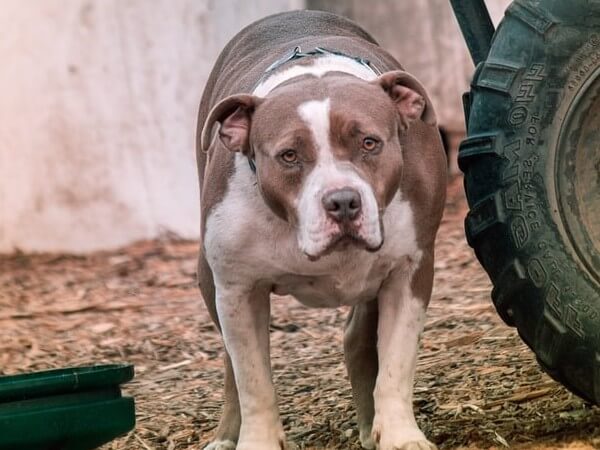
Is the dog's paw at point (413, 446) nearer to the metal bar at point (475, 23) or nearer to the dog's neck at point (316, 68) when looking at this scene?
the dog's neck at point (316, 68)

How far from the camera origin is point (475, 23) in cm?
537

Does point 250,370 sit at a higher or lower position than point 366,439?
higher

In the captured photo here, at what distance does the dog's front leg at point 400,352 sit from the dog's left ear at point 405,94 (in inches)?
19.4

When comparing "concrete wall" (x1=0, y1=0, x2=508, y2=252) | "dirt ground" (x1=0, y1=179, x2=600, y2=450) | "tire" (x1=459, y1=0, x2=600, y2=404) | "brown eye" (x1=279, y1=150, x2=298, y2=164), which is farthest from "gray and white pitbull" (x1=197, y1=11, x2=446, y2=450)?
"concrete wall" (x1=0, y1=0, x2=508, y2=252)

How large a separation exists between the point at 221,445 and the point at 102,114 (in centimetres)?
538

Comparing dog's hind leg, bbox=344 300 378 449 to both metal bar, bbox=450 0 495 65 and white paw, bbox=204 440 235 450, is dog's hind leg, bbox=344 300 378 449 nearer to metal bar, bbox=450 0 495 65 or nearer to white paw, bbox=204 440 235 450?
white paw, bbox=204 440 235 450

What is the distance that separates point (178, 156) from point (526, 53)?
600 centimetres

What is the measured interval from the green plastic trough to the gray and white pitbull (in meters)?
0.49

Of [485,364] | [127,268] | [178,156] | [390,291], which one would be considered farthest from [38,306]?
[390,291]

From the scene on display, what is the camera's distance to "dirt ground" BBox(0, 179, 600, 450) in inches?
206

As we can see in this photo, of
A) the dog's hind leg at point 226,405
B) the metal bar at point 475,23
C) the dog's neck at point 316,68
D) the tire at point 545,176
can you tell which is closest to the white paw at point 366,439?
the dog's hind leg at point 226,405

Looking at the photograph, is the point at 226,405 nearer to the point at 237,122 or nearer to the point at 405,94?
the point at 237,122

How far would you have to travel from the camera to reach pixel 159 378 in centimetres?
709

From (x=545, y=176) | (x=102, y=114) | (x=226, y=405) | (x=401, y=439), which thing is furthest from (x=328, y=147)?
(x=102, y=114)
